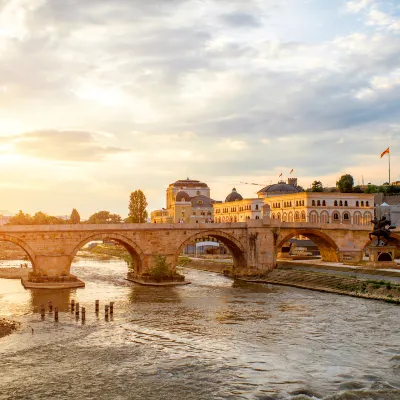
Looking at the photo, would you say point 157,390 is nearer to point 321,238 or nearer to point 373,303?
point 373,303

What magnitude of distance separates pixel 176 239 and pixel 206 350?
122 ft

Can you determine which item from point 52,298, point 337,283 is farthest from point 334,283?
point 52,298

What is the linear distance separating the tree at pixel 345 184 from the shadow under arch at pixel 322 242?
67126mm

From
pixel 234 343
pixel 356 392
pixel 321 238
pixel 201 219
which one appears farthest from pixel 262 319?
pixel 201 219

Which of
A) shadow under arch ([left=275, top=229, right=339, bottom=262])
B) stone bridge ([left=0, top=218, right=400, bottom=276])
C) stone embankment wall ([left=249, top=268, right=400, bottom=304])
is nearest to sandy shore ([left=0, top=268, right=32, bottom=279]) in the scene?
stone bridge ([left=0, top=218, right=400, bottom=276])

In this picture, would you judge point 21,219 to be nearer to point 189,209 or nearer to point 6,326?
point 189,209

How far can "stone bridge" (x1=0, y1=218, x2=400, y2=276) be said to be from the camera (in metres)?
63.0

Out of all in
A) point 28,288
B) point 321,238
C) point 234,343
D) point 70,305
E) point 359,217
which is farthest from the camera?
point 359,217

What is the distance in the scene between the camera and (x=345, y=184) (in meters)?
149

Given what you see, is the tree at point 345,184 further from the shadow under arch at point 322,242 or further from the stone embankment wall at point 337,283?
the stone embankment wall at point 337,283

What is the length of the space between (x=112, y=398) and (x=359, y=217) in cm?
9417

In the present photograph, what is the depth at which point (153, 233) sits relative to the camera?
226 feet

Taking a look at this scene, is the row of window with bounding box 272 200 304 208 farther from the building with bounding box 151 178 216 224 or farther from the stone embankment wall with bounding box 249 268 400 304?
the stone embankment wall with bounding box 249 268 400 304

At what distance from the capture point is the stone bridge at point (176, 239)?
6300cm
